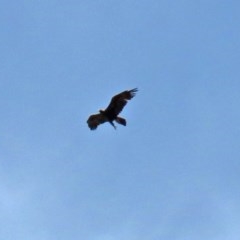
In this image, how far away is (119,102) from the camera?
101 metres

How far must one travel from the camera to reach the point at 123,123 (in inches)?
3949

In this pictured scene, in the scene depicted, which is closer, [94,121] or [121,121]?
[121,121]

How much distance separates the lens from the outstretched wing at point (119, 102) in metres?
101

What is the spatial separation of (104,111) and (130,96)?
202 cm

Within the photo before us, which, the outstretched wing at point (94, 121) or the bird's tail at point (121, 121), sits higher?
the outstretched wing at point (94, 121)

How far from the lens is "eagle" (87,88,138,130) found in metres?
101

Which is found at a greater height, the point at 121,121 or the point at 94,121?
the point at 94,121

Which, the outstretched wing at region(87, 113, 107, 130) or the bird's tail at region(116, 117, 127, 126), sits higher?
the outstretched wing at region(87, 113, 107, 130)

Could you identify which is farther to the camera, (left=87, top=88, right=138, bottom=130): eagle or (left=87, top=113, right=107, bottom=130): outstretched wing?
(left=87, top=113, right=107, bottom=130): outstretched wing

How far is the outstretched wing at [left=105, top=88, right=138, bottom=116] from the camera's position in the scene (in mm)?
100562

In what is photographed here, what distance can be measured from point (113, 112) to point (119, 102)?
2.43 ft

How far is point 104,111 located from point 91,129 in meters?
1.26

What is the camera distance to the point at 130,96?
330 feet

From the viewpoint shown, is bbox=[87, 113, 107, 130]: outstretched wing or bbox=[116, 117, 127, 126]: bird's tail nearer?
bbox=[116, 117, 127, 126]: bird's tail
